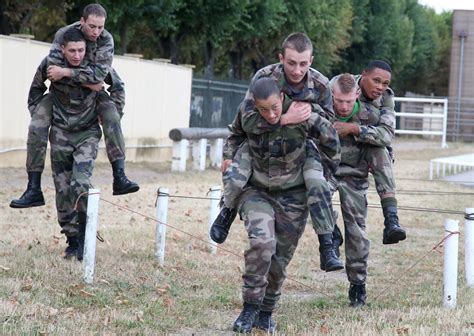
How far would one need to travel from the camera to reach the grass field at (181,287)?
26.1 feet

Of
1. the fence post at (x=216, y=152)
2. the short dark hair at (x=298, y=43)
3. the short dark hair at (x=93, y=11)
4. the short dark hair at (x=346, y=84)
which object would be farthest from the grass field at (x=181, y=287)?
the fence post at (x=216, y=152)

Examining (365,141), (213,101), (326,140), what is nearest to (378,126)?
(365,141)

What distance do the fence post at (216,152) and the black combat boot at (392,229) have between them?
55.5 feet

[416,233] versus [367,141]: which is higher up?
[367,141]

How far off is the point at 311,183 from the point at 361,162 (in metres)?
1.83

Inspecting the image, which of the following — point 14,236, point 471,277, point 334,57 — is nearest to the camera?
point 471,277

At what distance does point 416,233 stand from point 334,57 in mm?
43538

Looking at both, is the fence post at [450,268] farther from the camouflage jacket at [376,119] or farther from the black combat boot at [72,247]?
the black combat boot at [72,247]

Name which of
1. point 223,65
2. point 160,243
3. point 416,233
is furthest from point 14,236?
point 223,65

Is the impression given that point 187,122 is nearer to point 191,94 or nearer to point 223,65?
point 191,94

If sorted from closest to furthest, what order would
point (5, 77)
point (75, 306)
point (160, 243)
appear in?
point (75, 306)
point (160, 243)
point (5, 77)

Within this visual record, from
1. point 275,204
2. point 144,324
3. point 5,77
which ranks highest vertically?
→ point 5,77

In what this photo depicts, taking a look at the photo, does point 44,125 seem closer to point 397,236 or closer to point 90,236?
point 90,236

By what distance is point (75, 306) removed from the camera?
27.7 feet
